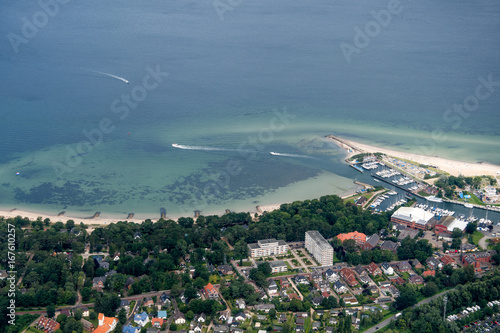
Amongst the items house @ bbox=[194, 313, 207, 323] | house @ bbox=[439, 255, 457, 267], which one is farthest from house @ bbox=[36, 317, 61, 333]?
house @ bbox=[439, 255, 457, 267]

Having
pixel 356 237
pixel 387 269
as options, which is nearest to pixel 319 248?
pixel 356 237

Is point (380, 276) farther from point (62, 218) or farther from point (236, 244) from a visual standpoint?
point (62, 218)

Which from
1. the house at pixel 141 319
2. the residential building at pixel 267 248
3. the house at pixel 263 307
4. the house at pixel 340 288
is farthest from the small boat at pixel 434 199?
the house at pixel 141 319

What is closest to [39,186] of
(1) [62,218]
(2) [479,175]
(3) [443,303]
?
(1) [62,218]

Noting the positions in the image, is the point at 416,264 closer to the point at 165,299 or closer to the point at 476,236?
the point at 476,236

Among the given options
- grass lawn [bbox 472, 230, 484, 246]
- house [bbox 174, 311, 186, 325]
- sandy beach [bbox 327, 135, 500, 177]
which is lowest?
house [bbox 174, 311, 186, 325]

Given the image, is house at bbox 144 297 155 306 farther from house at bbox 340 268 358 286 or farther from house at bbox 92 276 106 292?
house at bbox 340 268 358 286
